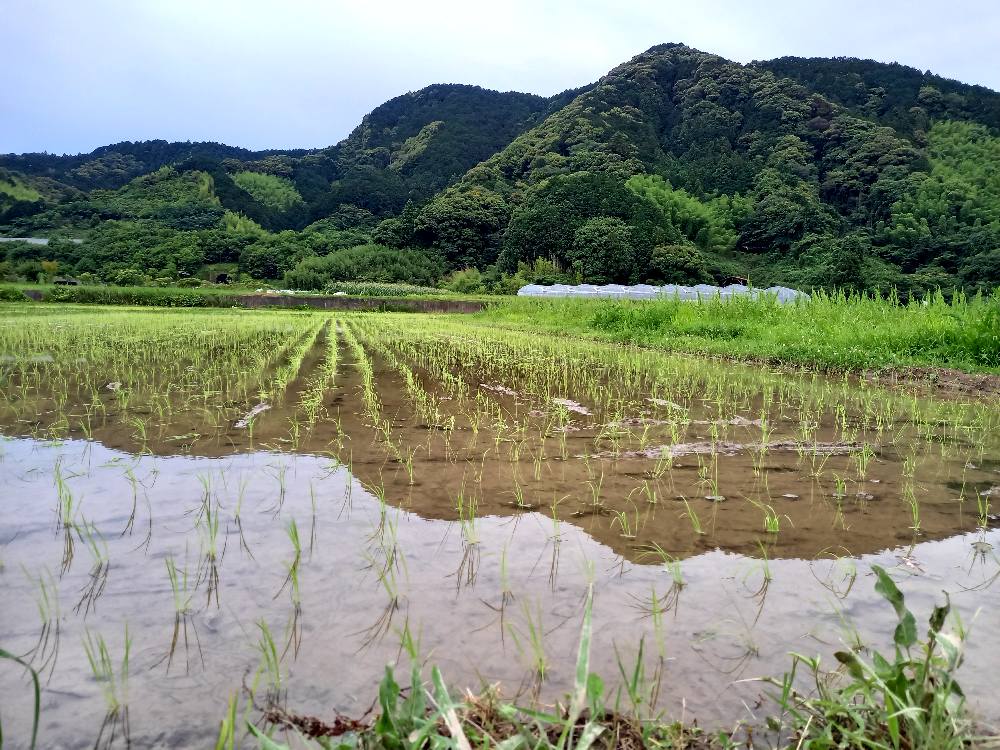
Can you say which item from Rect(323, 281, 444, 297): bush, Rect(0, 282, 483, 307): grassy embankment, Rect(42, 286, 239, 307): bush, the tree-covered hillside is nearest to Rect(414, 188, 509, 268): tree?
the tree-covered hillside

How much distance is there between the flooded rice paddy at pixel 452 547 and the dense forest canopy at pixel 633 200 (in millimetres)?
30190

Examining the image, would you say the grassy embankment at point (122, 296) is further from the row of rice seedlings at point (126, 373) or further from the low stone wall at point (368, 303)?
the row of rice seedlings at point (126, 373)

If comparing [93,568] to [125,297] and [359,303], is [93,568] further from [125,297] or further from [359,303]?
[125,297]

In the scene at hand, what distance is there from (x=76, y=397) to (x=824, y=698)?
5.01 m

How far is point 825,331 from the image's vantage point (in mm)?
8289

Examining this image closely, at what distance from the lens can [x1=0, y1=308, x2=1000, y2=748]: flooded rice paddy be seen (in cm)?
127

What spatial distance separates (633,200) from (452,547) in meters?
43.8

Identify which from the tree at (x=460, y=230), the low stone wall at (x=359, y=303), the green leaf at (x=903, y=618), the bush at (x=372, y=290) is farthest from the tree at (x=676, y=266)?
the green leaf at (x=903, y=618)

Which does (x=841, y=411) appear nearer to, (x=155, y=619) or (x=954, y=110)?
(x=155, y=619)

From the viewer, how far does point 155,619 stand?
1.47 m

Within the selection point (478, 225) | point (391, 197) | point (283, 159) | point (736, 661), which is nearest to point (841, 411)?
point (736, 661)

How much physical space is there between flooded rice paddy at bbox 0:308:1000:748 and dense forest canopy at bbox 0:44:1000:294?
30190 mm

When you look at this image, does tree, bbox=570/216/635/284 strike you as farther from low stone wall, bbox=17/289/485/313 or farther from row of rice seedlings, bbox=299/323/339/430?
row of rice seedlings, bbox=299/323/339/430

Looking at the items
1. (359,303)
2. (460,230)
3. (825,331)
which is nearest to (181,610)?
(825,331)
